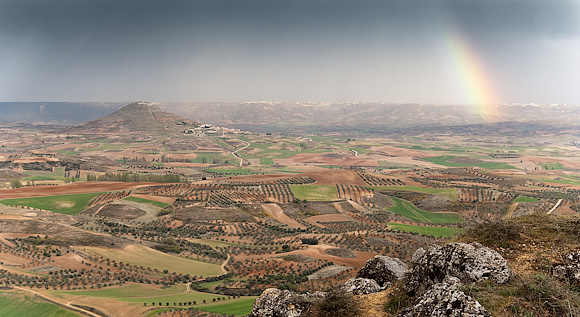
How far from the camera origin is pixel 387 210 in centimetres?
8138

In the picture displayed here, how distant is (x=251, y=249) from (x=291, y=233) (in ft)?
38.6

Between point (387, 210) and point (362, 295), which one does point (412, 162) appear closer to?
point (387, 210)

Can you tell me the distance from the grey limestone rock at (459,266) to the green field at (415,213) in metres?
63.3

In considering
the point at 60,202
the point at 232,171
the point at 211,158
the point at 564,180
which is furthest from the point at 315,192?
the point at 211,158

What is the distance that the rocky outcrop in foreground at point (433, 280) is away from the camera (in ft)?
24.0

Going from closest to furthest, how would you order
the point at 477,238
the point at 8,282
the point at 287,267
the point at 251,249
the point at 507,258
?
the point at 507,258, the point at 477,238, the point at 8,282, the point at 287,267, the point at 251,249

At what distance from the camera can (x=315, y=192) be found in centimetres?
9662

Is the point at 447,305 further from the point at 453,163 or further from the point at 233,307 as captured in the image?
the point at 453,163

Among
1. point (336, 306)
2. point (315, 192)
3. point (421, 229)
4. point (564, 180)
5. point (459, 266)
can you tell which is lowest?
point (315, 192)

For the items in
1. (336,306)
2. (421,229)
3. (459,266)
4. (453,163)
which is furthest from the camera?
(453,163)

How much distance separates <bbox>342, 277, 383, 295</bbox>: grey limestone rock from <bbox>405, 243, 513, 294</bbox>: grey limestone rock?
150 cm

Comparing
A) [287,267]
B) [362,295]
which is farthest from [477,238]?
[287,267]

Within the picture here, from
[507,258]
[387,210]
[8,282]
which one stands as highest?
[507,258]

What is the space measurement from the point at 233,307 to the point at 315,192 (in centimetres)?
6778
